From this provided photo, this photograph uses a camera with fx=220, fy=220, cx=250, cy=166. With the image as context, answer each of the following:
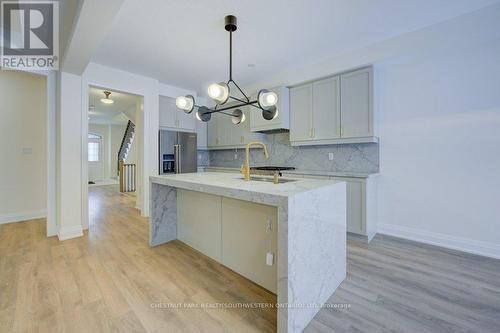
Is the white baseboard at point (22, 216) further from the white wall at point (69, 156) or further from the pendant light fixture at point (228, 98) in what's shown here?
the pendant light fixture at point (228, 98)

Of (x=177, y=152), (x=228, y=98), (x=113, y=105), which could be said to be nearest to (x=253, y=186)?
(x=228, y=98)

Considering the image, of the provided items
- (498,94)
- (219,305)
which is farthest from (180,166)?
(498,94)

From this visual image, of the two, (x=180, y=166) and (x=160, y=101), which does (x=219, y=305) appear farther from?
(x=160, y=101)

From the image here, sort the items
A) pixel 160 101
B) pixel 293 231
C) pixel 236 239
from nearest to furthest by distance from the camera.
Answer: pixel 293 231, pixel 236 239, pixel 160 101

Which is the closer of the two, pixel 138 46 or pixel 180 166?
pixel 138 46

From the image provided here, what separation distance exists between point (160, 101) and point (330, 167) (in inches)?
138

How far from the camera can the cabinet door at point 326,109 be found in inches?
132

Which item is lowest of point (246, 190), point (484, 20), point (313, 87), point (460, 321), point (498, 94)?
point (460, 321)

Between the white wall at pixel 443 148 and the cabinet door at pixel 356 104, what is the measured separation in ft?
1.07

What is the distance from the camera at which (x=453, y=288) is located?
73.7 inches

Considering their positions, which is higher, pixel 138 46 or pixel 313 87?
pixel 138 46

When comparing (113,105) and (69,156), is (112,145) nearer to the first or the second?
(113,105)

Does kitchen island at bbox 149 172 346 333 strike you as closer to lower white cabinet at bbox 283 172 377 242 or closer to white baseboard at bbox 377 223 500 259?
lower white cabinet at bbox 283 172 377 242

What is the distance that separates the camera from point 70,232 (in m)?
3.05
